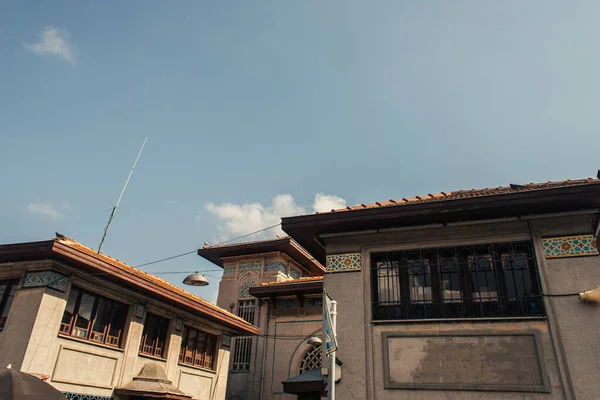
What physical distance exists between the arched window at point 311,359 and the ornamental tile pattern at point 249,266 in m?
5.01

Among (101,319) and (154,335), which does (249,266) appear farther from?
(101,319)

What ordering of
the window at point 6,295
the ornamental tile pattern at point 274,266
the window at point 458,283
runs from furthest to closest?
1. the ornamental tile pattern at point 274,266
2. the window at point 6,295
3. the window at point 458,283

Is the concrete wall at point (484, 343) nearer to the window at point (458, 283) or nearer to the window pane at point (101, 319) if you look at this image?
the window at point (458, 283)

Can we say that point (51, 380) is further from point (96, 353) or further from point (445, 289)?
point (445, 289)

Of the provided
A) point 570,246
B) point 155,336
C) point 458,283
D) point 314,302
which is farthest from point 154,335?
point 570,246

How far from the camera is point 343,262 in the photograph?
10.2 metres

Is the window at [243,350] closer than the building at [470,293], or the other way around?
the building at [470,293]

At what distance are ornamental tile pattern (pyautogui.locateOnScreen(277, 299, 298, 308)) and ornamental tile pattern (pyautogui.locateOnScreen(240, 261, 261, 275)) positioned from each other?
8.52ft

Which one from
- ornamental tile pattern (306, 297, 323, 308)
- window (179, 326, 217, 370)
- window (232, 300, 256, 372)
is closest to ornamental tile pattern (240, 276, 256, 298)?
window (232, 300, 256, 372)

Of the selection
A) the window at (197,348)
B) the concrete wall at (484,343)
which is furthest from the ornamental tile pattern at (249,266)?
the concrete wall at (484,343)

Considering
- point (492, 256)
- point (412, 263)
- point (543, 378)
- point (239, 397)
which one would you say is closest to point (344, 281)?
point (412, 263)

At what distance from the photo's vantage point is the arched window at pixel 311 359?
18172mm

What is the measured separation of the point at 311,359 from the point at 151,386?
24.0 feet

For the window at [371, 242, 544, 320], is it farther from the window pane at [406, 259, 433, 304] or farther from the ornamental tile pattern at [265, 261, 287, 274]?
the ornamental tile pattern at [265, 261, 287, 274]
